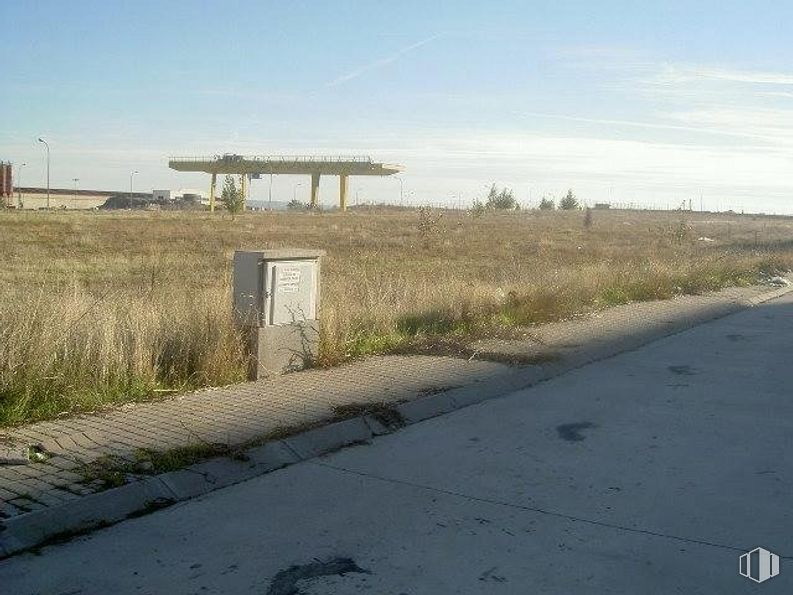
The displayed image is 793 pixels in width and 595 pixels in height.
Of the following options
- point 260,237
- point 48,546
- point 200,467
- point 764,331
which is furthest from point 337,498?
point 260,237

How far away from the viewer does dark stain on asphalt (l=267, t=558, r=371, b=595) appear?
503cm

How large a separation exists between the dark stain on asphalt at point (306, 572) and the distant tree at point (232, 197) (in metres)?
68.4

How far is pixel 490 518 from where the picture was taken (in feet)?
20.5

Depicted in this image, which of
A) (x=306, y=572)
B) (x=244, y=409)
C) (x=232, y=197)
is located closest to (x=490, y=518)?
(x=306, y=572)


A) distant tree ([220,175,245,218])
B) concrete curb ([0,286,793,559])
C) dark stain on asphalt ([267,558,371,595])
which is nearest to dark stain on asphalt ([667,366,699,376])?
concrete curb ([0,286,793,559])

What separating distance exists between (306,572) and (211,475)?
5.78ft

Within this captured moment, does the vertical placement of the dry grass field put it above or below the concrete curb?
above

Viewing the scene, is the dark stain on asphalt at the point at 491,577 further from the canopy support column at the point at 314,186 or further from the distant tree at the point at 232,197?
the canopy support column at the point at 314,186

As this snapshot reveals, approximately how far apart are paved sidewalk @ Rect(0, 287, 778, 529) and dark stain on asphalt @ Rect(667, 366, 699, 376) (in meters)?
1.15

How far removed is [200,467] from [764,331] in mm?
12876

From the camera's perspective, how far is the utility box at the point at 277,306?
9984 mm

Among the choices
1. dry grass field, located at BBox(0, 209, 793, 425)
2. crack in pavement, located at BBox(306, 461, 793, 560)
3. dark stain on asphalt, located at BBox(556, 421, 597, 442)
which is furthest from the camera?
dark stain on asphalt, located at BBox(556, 421, 597, 442)

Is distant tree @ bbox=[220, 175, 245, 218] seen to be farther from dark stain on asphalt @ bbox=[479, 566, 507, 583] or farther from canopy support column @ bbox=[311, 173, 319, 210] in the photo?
dark stain on asphalt @ bbox=[479, 566, 507, 583]

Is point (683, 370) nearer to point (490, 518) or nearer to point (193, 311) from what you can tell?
point (193, 311)
